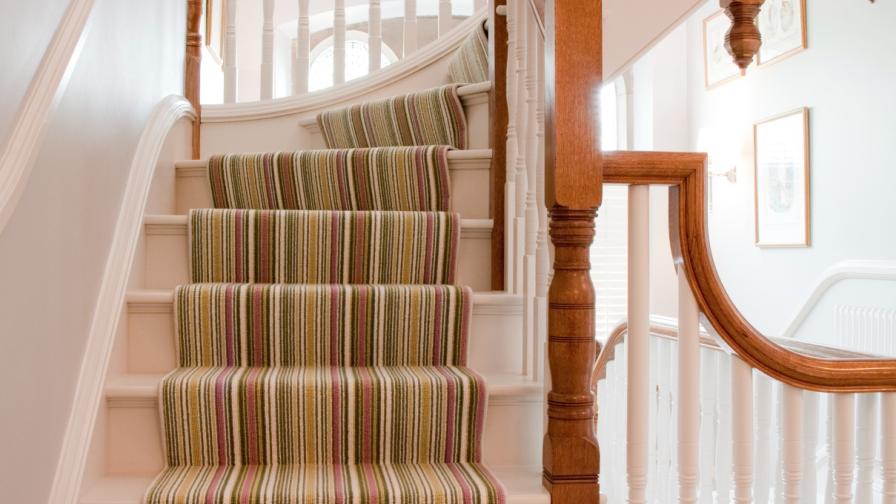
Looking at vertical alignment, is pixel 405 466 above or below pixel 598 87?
below

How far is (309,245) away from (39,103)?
0.80 m

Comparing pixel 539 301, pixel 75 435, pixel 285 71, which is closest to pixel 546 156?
pixel 539 301

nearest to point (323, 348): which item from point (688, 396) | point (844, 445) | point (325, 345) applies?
point (325, 345)

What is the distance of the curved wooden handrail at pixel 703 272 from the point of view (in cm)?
132

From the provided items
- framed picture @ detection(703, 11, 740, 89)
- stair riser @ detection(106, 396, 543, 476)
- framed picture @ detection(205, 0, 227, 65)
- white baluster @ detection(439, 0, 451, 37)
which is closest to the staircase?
stair riser @ detection(106, 396, 543, 476)

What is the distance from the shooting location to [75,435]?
140 centimetres

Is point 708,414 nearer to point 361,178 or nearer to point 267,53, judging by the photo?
point 361,178

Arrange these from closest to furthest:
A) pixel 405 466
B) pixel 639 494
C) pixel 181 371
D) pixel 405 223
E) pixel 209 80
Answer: pixel 639 494, pixel 405 466, pixel 181 371, pixel 405 223, pixel 209 80

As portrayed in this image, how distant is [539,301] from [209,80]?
3708 mm

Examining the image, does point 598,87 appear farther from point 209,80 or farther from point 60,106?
point 209,80

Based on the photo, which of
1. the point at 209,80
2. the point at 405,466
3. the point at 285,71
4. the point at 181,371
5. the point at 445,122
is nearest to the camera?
the point at 405,466

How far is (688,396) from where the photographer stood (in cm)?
132

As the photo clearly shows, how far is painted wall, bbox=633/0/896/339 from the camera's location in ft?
13.1

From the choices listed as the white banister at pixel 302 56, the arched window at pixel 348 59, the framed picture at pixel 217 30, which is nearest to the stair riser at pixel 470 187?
the white banister at pixel 302 56
